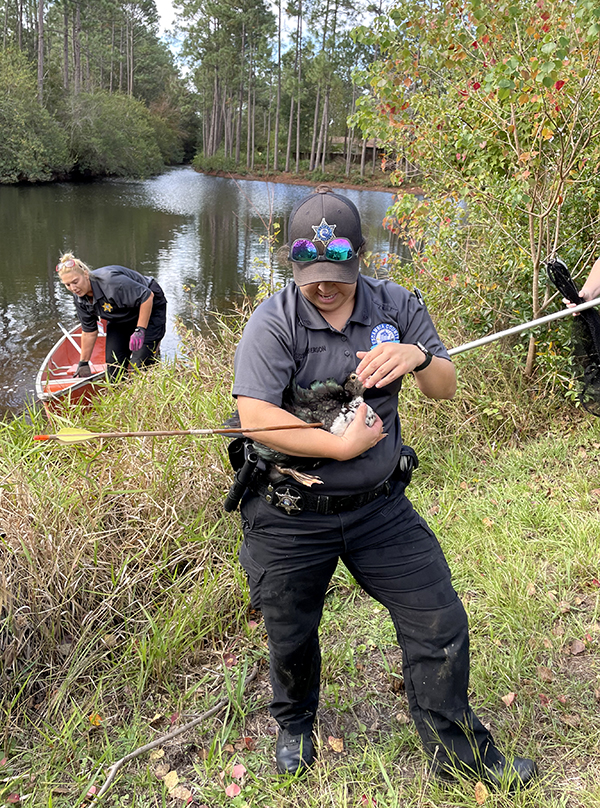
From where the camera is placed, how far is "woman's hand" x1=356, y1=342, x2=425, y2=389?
177cm

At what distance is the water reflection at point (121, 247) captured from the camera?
11237 mm

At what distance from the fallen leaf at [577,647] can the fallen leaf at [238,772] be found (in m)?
1.48

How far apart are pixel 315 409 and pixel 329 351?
192 mm

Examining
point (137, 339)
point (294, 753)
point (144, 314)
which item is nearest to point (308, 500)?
point (294, 753)

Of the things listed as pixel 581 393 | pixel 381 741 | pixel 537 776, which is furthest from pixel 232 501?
pixel 581 393

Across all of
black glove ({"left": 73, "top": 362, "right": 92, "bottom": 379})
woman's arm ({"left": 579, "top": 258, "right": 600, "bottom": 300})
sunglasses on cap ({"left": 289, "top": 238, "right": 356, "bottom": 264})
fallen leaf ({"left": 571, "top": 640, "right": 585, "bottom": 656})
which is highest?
sunglasses on cap ({"left": 289, "top": 238, "right": 356, "bottom": 264})

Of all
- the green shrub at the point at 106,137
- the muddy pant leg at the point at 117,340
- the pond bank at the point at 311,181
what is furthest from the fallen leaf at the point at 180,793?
the pond bank at the point at 311,181

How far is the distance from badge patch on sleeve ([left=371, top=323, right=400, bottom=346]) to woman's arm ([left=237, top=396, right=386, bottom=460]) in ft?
0.81

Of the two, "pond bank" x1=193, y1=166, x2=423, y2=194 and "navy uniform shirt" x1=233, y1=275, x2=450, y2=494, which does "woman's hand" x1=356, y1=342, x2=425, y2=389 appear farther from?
"pond bank" x1=193, y1=166, x2=423, y2=194

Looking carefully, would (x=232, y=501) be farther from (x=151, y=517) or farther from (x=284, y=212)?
(x=284, y=212)

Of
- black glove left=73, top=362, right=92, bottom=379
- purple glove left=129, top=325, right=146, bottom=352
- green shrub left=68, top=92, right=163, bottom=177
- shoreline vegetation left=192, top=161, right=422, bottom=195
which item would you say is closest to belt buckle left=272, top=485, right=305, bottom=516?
purple glove left=129, top=325, right=146, bottom=352

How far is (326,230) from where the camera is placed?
6.07ft

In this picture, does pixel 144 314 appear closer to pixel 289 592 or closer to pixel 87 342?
pixel 87 342

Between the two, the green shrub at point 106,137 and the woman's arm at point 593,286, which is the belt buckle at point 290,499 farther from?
the green shrub at point 106,137
